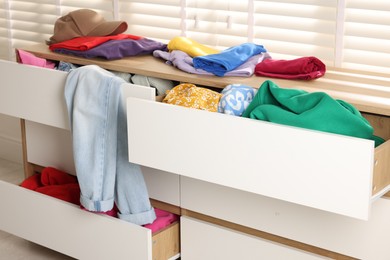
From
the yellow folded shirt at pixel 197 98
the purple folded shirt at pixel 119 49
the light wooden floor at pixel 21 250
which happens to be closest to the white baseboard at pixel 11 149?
the light wooden floor at pixel 21 250

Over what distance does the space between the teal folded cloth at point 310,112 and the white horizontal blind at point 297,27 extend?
549mm

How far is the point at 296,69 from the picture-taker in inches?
88.6

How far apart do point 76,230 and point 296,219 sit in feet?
2.59

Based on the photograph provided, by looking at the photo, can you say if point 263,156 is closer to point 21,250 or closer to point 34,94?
point 34,94

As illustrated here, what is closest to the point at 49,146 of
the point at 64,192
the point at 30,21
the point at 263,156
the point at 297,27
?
the point at 64,192

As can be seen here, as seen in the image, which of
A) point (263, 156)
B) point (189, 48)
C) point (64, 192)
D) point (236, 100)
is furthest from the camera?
point (64, 192)

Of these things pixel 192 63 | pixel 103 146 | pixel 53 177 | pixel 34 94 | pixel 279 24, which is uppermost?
pixel 279 24

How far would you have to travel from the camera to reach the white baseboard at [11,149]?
3.72 m

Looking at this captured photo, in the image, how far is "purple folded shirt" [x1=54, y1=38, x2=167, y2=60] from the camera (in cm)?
256

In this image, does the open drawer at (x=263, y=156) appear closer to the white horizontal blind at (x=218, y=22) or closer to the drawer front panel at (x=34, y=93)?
the drawer front panel at (x=34, y=93)

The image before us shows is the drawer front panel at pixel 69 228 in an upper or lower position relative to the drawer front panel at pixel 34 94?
lower

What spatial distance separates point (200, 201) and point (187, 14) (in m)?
0.87

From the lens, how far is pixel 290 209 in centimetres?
210

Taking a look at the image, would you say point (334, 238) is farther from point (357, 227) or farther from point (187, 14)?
point (187, 14)
